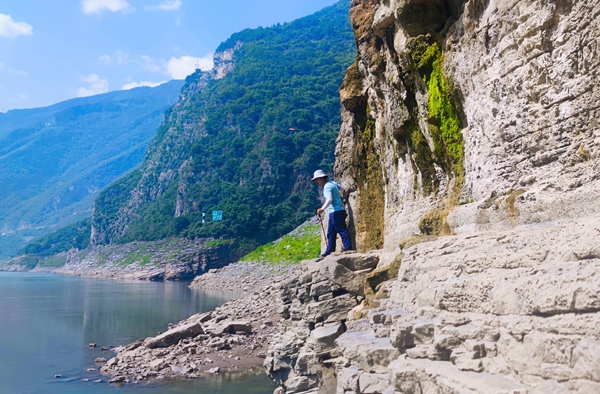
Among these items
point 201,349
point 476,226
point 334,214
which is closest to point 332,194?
point 334,214

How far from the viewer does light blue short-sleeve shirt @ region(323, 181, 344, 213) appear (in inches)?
574

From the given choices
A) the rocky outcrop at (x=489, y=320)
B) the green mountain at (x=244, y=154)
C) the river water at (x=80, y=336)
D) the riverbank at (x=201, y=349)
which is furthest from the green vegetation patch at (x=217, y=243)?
the rocky outcrop at (x=489, y=320)

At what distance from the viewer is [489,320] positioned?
5.82m

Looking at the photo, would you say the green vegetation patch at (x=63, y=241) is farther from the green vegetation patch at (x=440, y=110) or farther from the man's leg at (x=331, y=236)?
the green vegetation patch at (x=440, y=110)

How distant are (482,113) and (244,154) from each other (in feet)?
371

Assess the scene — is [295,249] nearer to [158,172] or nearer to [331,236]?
[331,236]

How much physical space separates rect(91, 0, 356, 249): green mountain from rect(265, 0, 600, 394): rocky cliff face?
86771mm

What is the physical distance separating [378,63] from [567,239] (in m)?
10.5

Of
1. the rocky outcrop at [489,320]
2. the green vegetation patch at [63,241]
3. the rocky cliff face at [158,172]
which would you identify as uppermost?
the rocky cliff face at [158,172]

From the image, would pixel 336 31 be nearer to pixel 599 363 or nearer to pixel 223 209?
pixel 223 209

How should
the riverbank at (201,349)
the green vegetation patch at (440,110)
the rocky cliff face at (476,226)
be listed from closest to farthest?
the rocky cliff face at (476,226)
the green vegetation patch at (440,110)
the riverbank at (201,349)

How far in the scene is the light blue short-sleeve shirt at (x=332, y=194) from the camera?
47.8ft

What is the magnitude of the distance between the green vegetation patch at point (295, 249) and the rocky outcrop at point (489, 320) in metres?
54.6

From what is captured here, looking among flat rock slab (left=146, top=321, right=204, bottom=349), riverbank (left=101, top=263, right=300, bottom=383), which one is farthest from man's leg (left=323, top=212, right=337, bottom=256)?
flat rock slab (left=146, top=321, right=204, bottom=349)
